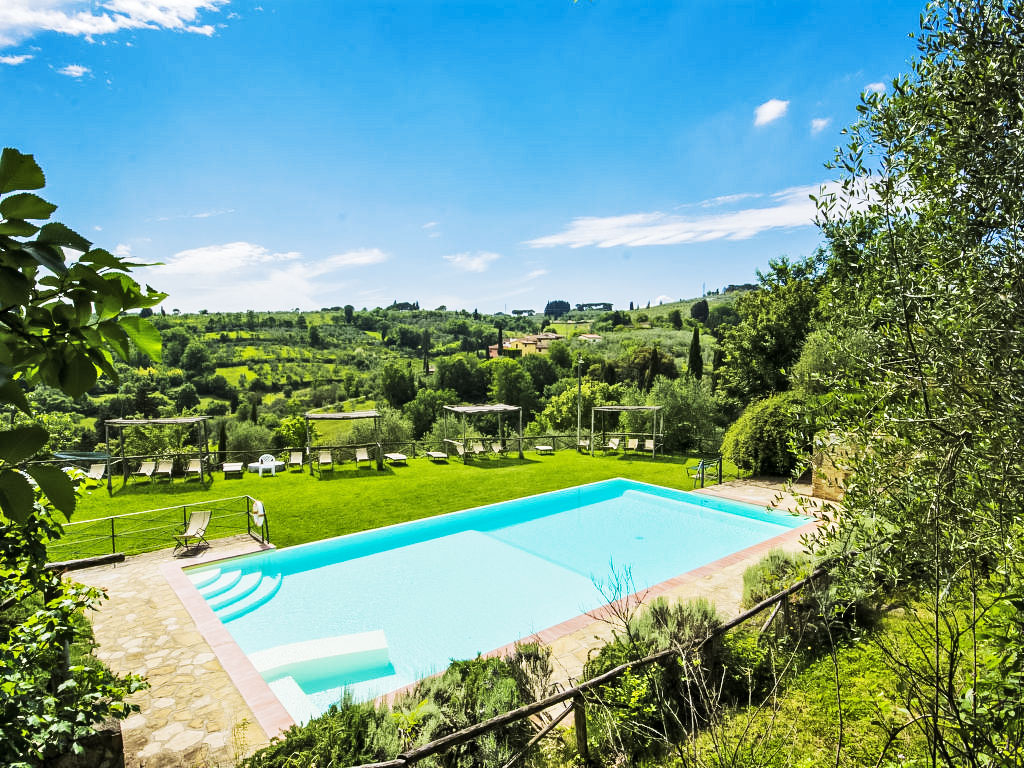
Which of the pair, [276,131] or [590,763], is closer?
[590,763]

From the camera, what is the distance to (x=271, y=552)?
9164 millimetres

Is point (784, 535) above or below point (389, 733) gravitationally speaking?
below

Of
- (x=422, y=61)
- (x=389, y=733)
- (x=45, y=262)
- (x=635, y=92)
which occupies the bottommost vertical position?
(x=389, y=733)

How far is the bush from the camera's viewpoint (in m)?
13.9

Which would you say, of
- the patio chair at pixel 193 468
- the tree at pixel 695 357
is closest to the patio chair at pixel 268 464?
the patio chair at pixel 193 468

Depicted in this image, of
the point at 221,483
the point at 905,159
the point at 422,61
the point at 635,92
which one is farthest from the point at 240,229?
the point at 905,159

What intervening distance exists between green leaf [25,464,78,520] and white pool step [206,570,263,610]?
28.1 ft

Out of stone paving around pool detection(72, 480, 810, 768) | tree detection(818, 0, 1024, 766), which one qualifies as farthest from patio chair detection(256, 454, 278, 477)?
tree detection(818, 0, 1024, 766)

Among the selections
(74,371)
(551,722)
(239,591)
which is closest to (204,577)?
(239,591)

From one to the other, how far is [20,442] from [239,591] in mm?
9056

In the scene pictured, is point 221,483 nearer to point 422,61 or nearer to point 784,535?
point 422,61

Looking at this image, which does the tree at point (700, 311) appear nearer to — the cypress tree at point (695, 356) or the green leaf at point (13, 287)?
the cypress tree at point (695, 356)

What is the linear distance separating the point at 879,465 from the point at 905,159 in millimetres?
1714

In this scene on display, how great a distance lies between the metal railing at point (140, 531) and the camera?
9.06 meters
